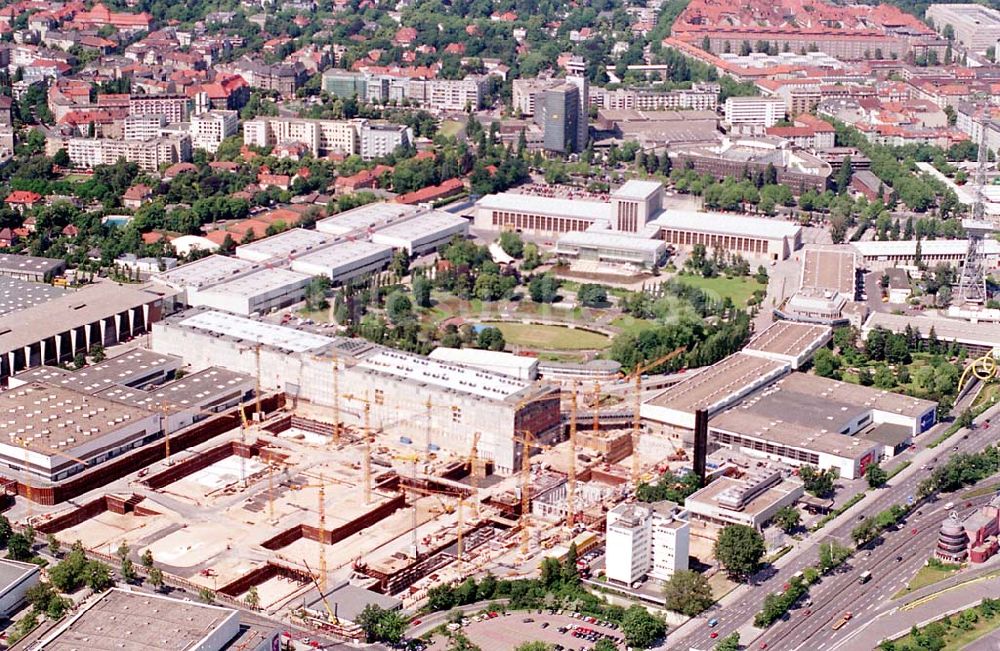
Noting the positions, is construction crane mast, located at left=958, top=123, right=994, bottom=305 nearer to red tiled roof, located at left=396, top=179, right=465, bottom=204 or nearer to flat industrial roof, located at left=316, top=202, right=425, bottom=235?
flat industrial roof, located at left=316, top=202, right=425, bottom=235

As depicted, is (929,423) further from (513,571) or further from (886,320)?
(513,571)

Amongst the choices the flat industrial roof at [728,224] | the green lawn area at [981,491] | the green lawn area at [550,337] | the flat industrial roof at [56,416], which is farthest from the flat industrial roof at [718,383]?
the flat industrial roof at [728,224]

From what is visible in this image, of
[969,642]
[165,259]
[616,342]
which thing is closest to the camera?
[969,642]

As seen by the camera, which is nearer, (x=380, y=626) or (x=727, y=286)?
(x=380, y=626)

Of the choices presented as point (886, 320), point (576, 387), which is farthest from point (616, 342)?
point (886, 320)

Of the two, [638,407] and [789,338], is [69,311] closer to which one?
[638,407]

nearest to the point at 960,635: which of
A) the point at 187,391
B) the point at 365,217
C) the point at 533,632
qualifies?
the point at 533,632
